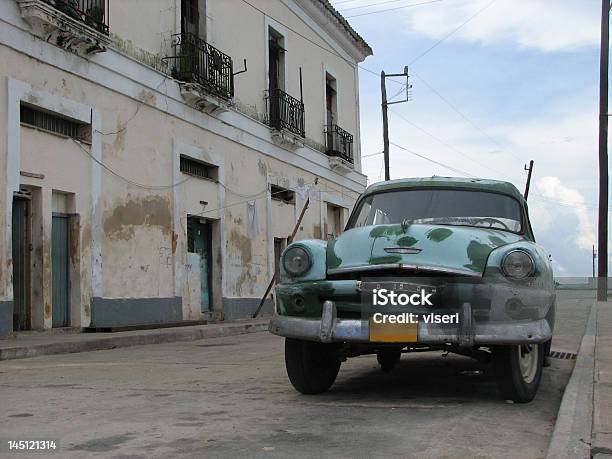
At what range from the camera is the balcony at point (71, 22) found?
1057 cm

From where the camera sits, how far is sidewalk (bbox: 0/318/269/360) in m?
8.51

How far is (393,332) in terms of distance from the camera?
174 inches

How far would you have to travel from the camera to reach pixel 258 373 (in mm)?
6582

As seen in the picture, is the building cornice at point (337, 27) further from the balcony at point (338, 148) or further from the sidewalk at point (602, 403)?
the sidewalk at point (602, 403)

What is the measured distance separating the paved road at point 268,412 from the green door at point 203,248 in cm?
850

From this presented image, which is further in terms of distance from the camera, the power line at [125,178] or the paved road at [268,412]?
the power line at [125,178]

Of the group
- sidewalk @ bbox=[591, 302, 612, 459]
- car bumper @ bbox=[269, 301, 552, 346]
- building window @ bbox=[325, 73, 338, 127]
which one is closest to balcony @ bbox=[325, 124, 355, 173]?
building window @ bbox=[325, 73, 338, 127]

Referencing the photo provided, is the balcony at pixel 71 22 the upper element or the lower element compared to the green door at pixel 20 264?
upper

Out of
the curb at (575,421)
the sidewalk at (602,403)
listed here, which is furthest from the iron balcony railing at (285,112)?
the curb at (575,421)

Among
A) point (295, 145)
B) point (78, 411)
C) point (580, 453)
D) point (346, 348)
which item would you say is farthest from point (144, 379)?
point (295, 145)

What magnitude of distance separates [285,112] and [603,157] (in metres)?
10.1

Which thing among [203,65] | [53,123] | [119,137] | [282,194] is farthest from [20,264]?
[282,194]

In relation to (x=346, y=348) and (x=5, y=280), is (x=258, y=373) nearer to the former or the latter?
(x=346, y=348)

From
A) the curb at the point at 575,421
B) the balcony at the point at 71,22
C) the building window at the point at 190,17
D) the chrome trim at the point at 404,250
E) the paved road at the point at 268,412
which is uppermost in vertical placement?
the building window at the point at 190,17
